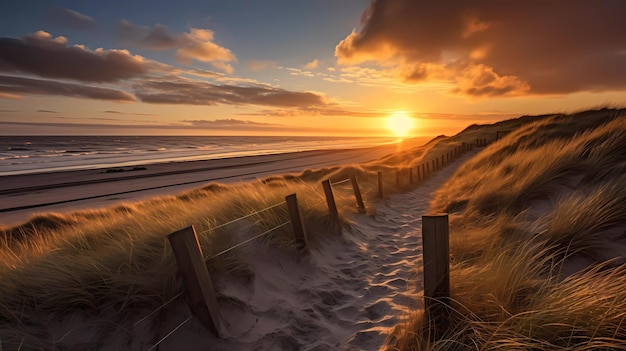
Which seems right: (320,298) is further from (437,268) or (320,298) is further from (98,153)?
(98,153)

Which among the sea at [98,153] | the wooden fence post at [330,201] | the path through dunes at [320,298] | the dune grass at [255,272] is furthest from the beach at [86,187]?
the path through dunes at [320,298]

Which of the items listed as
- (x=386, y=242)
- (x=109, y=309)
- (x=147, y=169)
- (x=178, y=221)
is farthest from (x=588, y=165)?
(x=147, y=169)

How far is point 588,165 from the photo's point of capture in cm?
617

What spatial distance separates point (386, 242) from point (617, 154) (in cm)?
457

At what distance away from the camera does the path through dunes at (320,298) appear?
11.7 ft

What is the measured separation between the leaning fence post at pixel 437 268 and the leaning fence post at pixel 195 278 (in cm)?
220

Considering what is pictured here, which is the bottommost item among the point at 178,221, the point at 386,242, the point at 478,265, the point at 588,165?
the point at 386,242

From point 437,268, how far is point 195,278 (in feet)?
7.93

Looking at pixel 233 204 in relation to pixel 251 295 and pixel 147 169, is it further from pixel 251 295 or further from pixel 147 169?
pixel 147 169

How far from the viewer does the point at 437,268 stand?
3178 millimetres

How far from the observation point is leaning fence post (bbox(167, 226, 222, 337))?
10.9ft

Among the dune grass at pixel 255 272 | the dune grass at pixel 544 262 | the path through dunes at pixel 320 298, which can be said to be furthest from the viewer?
the path through dunes at pixel 320 298

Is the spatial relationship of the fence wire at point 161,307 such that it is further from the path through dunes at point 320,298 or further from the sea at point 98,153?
the sea at point 98,153

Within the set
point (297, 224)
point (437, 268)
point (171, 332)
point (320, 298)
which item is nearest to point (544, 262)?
point (437, 268)
